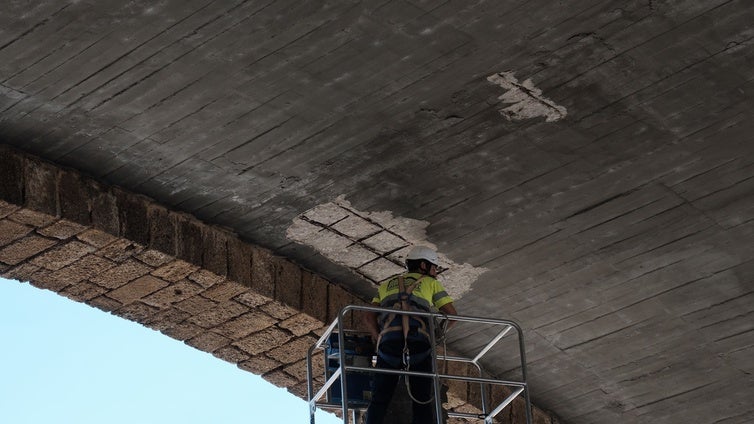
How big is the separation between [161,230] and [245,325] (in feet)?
3.47

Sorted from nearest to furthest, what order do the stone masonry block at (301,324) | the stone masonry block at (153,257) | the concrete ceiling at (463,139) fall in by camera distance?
1. the concrete ceiling at (463,139)
2. the stone masonry block at (153,257)
3. the stone masonry block at (301,324)

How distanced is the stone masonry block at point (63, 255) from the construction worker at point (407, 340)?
1883 mm

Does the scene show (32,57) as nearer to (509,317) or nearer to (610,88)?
(610,88)

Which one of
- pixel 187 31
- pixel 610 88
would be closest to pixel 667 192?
pixel 610 88

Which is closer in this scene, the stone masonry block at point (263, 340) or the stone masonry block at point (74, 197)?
the stone masonry block at point (74, 197)

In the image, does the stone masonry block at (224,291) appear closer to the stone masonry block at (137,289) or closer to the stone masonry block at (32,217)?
the stone masonry block at (137,289)

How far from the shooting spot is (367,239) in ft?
29.1

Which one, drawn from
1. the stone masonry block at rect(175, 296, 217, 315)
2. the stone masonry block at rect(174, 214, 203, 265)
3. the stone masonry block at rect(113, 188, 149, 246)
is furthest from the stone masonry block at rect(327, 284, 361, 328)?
the stone masonry block at rect(113, 188, 149, 246)

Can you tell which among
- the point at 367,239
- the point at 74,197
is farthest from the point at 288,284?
the point at 74,197

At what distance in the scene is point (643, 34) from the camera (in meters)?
7.17

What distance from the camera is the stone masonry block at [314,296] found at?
29.8 feet

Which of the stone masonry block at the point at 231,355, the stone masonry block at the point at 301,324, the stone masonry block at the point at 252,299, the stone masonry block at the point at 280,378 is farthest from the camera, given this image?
the stone masonry block at the point at 280,378

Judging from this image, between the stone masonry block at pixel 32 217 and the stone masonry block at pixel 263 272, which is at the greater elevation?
the stone masonry block at pixel 32 217

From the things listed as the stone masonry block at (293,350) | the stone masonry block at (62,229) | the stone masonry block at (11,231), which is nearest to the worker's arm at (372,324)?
the stone masonry block at (293,350)
